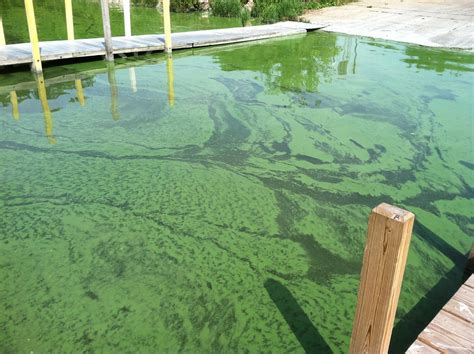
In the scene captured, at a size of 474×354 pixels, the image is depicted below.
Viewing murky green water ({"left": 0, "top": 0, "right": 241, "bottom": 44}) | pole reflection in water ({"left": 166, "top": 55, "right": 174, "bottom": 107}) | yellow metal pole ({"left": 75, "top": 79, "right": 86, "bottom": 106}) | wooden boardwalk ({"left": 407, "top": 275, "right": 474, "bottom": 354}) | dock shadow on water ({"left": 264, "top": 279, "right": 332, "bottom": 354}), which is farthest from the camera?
murky green water ({"left": 0, "top": 0, "right": 241, "bottom": 44})

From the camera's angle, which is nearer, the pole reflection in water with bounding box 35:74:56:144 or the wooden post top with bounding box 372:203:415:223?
the wooden post top with bounding box 372:203:415:223

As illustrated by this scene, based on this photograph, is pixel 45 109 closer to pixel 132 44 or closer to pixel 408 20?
pixel 132 44

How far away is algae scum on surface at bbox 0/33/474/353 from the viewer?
1866 mm

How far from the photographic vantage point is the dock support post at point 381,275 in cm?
107

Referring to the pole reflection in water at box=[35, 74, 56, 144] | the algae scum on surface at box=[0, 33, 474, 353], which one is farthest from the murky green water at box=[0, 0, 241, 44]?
the algae scum on surface at box=[0, 33, 474, 353]

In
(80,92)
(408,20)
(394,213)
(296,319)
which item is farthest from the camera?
(408,20)

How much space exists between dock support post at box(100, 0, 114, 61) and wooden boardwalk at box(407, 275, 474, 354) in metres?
5.75

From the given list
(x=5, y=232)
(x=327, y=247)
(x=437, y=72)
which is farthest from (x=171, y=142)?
(x=437, y=72)

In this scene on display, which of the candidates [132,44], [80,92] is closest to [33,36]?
[80,92]

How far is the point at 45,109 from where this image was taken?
438 centimetres

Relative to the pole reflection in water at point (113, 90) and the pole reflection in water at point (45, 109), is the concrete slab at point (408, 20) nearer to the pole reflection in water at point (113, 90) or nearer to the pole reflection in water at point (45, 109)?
the pole reflection in water at point (113, 90)

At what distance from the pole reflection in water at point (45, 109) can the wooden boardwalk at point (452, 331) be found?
316 centimetres

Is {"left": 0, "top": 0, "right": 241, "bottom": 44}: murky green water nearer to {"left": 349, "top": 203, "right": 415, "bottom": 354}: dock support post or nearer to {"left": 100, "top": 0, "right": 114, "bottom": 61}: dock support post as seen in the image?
{"left": 100, "top": 0, "right": 114, "bottom": 61}: dock support post

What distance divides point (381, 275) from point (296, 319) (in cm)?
83
